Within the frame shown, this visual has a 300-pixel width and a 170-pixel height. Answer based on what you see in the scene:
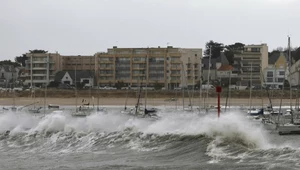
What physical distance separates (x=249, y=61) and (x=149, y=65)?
1017 inches

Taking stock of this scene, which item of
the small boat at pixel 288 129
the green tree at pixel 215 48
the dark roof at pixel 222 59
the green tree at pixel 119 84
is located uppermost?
the green tree at pixel 215 48

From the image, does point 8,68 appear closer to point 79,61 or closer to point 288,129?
point 79,61

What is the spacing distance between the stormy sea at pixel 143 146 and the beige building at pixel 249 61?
108282 millimetres

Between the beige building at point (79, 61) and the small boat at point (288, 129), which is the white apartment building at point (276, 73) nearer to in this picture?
the beige building at point (79, 61)

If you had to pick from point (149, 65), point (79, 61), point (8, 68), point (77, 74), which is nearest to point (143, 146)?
point (149, 65)

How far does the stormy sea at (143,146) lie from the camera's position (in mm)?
19234

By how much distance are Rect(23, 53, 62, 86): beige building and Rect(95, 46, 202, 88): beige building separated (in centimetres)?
1583

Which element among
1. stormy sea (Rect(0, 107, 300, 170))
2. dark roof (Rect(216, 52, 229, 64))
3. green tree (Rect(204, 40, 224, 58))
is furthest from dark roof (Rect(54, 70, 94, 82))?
stormy sea (Rect(0, 107, 300, 170))

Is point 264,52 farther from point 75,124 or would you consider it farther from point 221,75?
point 75,124

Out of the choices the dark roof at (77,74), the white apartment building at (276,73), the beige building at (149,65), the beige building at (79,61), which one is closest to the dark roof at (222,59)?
the beige building at (149,65)

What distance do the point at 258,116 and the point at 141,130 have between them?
1413 inches

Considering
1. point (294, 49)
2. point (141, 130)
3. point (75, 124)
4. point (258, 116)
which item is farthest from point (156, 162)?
point (294, 49)

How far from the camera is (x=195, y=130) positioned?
24297mm

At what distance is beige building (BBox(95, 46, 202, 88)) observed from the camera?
134 m
